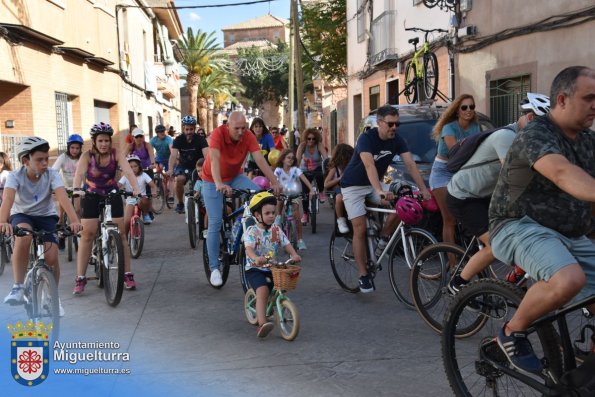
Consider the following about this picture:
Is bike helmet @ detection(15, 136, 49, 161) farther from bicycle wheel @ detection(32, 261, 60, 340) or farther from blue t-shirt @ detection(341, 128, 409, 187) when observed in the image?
blue t-shirt @ detection(341, 128, 409, 187)

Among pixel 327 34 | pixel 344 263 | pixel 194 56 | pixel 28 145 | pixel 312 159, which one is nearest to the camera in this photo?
pixel 28 145

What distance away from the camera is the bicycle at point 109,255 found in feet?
21.1

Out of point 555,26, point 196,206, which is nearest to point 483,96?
point 555,26

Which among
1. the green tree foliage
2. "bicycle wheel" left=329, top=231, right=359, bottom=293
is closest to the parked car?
"bicycle wheel" left=329, top=231, right=359, bottom=293

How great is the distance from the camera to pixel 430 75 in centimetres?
1591

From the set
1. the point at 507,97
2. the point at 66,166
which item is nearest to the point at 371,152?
the point at 66,166

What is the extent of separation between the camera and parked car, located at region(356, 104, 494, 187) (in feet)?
28.1

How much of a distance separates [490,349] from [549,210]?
817 mm

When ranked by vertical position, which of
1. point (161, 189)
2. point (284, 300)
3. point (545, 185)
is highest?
point (545, 185)

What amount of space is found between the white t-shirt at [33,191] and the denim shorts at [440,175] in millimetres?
3598

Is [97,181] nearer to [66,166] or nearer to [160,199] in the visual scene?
Answer: [66,166]

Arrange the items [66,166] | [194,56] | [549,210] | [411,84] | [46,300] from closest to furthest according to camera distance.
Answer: [549,210], [46,300], [66,166], [411,84], [194,56]

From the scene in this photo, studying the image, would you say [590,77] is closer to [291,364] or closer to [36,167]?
[291,364]

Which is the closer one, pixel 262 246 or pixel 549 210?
pixel 549 210
